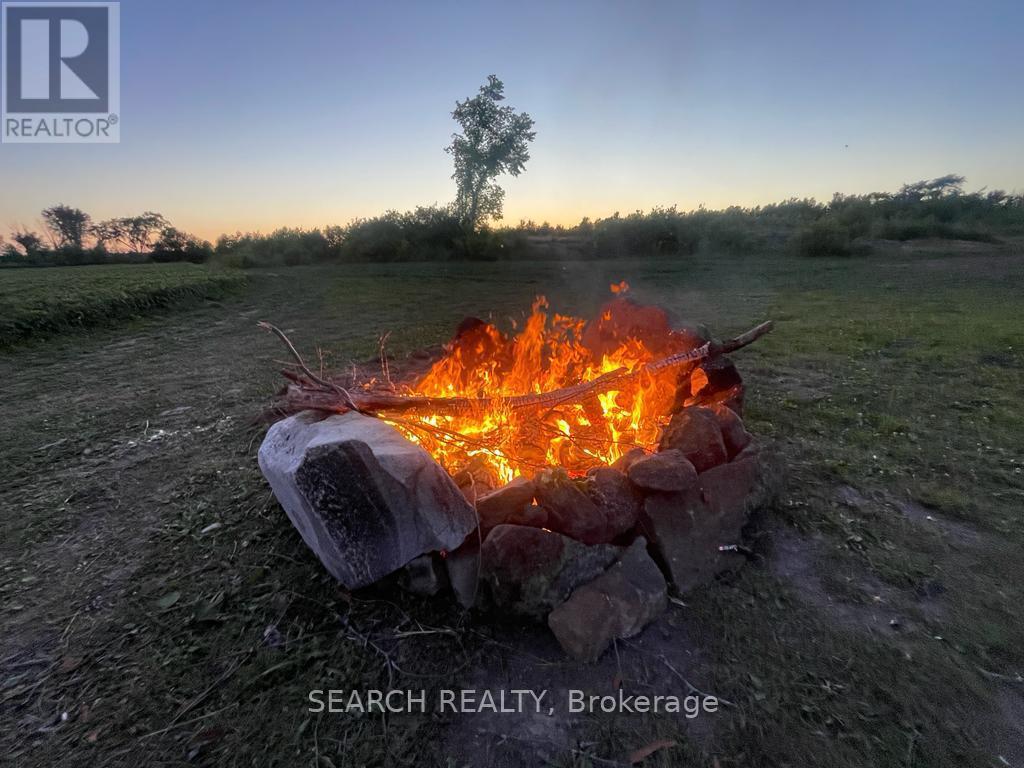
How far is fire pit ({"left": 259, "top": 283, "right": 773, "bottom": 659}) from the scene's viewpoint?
2.41 metres

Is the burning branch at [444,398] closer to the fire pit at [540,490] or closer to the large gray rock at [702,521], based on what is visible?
the fire pit at [540,490]

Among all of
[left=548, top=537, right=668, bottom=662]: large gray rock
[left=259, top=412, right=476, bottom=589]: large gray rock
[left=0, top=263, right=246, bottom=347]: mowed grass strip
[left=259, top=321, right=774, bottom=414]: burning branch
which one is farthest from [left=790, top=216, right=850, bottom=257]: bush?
[left=259, top=412, right=476, bottom=589]: large gray rock

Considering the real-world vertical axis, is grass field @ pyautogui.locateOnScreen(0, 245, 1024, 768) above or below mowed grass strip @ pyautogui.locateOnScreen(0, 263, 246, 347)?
below

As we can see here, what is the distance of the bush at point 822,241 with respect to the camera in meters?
17.9

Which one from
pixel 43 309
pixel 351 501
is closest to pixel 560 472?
pixel 351 501

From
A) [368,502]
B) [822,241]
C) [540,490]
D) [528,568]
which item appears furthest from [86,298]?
[822,241]

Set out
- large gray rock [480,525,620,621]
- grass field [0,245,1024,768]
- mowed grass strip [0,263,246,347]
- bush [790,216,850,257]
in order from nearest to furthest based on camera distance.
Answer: grass field [0,245,1024,768] → large gray rock [480,525,620,621] → mowed grass strip [0,263,246,347] → bush [790,216,850,257]

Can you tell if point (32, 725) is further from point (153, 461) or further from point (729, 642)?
point (729, 642)

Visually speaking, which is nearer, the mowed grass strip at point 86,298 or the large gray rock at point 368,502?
the large gray rock at point 368,502

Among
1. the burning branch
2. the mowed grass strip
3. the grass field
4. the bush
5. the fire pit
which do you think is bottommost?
the grass field

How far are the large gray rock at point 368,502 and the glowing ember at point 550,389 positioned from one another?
57 cm

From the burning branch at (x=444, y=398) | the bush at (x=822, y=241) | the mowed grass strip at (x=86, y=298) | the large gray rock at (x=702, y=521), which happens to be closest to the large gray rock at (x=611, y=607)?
the large gray rock at (x=702, y=521)

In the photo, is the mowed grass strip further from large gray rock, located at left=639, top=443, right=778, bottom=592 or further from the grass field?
large gray rock, located at left=639, top=443, right=778, bottom=592

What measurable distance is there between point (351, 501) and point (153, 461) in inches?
113
